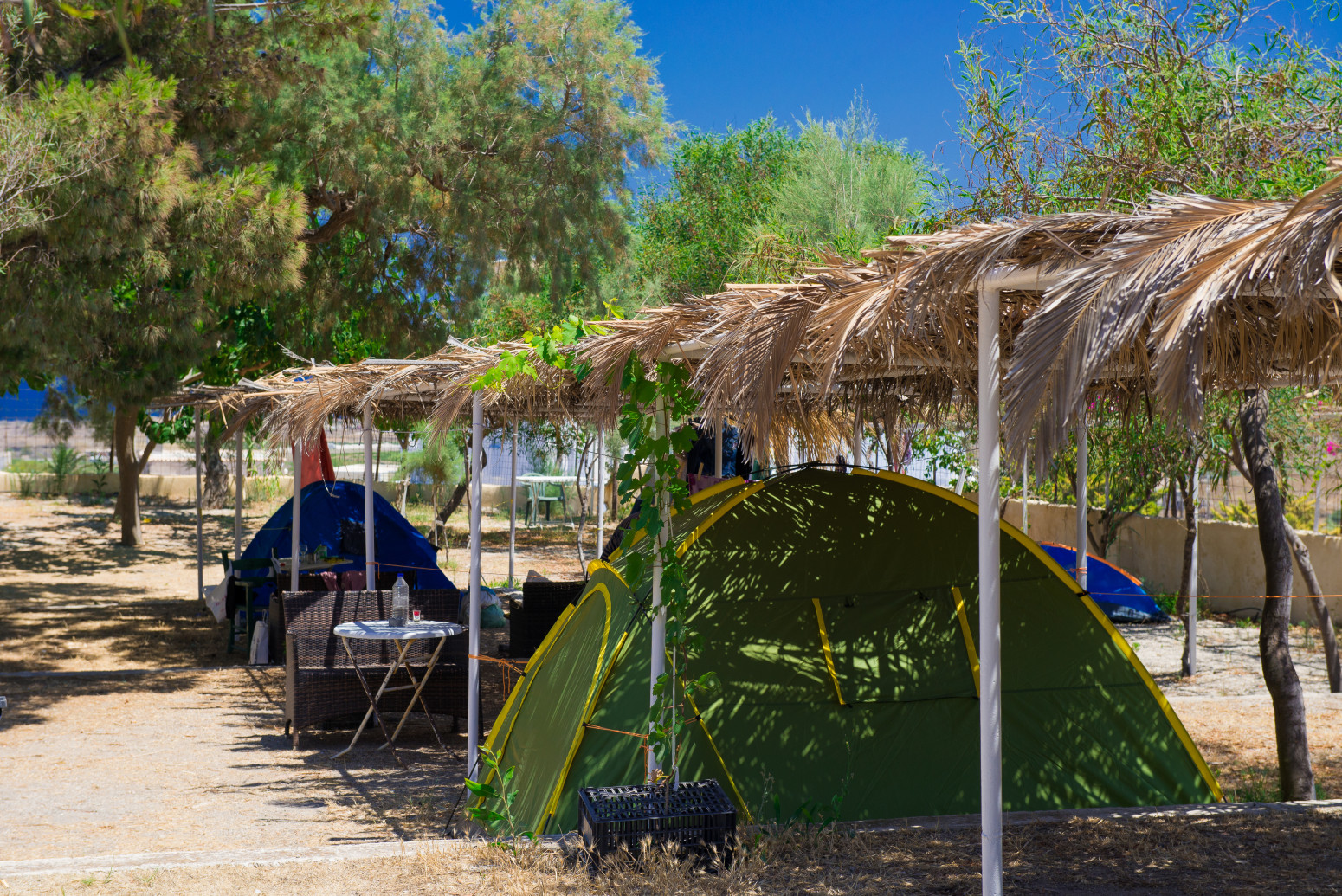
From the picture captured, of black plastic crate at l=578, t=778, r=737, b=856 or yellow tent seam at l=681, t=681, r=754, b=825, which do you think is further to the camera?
yellow tent seam at l=681, t=681, r=754, b=825

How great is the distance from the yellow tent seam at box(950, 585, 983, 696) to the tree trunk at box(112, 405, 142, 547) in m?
13.8

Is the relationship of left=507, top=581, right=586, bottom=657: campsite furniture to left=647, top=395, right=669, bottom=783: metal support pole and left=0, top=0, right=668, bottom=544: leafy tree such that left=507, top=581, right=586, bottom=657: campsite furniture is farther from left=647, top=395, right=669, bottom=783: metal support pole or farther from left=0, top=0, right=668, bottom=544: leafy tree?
left=647, top=395, right=669, bottom=783: metal support pole

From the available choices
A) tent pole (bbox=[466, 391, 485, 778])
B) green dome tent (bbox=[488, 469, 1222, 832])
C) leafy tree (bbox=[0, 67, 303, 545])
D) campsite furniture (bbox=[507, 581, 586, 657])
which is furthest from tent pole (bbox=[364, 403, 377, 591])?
green dome tent (bbox=[488, 469, 1222, 832])

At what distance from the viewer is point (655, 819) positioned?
4004 millimetres

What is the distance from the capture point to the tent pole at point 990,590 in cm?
332

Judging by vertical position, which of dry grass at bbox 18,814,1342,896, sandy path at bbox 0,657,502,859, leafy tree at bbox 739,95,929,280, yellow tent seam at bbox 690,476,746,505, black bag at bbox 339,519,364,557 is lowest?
sandy path at bbox 0,657,502,859

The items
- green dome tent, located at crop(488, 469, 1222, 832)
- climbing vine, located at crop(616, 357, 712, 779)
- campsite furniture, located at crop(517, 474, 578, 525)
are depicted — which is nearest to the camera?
climbing vine, located at crop(616, 357, 712, 779)

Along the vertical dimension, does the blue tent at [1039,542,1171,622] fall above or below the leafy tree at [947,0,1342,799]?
below

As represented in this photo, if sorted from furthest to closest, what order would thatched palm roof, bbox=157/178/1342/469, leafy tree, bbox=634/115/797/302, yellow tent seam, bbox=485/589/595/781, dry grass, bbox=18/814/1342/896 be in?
leafy tree, bbox=634/115/797/302 → yellow tent seam, bbox=485/589/595/781 → dry grass, bbox=18/814/1342/896 → thatched palm roof, bbox=157/178/1342/469

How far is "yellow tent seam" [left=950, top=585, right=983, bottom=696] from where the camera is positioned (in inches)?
198

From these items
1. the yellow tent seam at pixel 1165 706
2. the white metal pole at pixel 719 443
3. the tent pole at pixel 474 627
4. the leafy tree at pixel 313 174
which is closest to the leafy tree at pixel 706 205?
the leafy tree at pixel 313 174

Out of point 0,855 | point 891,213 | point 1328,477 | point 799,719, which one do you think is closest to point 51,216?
point 0,855

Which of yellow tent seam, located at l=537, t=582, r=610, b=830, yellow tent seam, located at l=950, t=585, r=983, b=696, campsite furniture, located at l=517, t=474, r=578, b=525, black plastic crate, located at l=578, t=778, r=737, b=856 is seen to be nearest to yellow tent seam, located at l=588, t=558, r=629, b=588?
yellow tent seam, located at l=537, t=582, r=610, b=830

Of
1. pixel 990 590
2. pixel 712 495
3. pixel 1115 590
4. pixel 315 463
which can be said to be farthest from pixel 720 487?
pixel 1115 590
